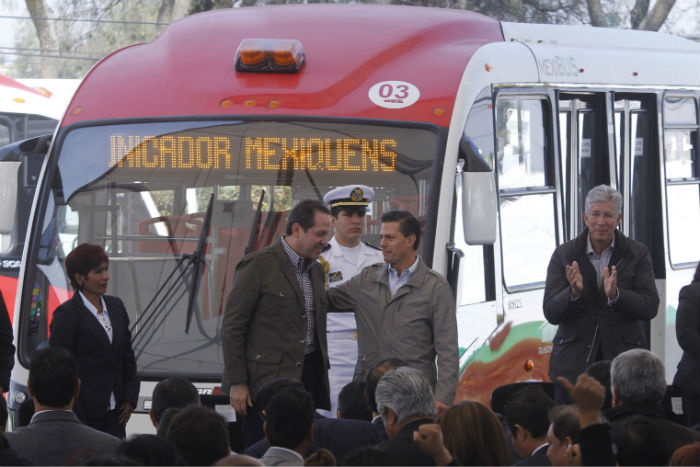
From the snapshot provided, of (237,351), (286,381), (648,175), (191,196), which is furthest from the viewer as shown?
(648,175)

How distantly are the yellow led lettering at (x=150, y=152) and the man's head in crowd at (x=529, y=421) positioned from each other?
331 centimetres

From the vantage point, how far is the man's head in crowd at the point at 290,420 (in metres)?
4.95

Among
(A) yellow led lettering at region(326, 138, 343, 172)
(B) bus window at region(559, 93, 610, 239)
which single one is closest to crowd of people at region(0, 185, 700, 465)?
(A) yellow led lettering at region(326, 138, 343, 172)

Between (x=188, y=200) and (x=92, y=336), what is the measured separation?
1309 millimetres

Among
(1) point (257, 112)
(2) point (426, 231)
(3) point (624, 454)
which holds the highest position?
(1) point (257, 112)

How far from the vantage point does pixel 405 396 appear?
492 cm

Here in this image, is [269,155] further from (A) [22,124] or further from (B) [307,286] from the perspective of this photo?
(A) [22,124]

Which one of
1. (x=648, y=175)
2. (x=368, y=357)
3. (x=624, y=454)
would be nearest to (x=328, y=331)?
(x=368, y=357)

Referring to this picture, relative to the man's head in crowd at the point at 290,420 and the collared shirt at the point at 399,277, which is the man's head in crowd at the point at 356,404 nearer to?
the collared shirt at the point at 399,277

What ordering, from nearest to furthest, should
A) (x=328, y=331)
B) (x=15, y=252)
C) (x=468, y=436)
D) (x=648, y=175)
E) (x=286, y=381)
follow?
(x=468, y=436) < (x=286, y=381) < (x=328, y=331) < (x=648, y=175) < (x=15, y=252)

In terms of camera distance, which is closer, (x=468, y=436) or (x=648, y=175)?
(x=468, y=436)

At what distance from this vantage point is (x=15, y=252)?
1620 cm

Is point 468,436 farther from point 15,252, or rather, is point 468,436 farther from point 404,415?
point 15,252

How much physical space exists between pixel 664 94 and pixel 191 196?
3.96 metres
